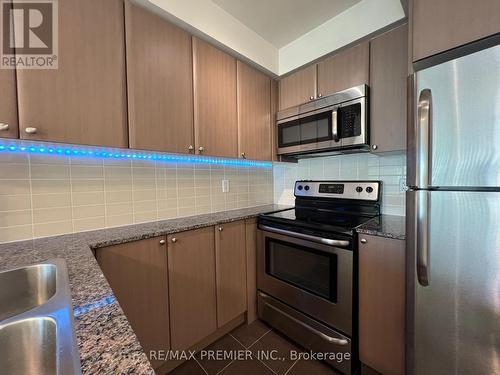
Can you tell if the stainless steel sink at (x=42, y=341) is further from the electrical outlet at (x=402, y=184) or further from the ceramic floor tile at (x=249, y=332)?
the electrical outlet at (x=402, y=184)

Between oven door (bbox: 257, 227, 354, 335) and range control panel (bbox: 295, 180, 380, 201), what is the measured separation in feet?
2.21

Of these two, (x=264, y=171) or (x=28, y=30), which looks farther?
(x=264, y=171)

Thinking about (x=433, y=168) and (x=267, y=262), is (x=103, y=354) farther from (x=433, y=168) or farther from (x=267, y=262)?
(x=267, y=262)

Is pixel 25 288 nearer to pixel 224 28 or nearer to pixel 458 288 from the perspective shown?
pixel 458 288

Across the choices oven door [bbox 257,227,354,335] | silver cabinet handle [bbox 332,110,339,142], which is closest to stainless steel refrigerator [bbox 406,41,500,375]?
oven door [bbox 257,227,354,335]

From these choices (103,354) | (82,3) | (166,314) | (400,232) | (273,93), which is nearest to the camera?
(103,354)

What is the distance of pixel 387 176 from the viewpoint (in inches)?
70.4

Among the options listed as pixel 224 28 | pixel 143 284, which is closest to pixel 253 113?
pixel 224 28

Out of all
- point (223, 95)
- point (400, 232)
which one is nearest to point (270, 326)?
point (400, 232)

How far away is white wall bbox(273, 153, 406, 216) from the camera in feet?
5.69

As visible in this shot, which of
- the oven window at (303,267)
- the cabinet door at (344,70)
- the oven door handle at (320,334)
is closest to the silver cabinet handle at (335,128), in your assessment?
the cabinet door at (344,70)

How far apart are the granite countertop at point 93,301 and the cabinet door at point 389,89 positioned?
166cm

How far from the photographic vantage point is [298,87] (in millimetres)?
2025

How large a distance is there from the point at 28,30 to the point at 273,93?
1.76 m
